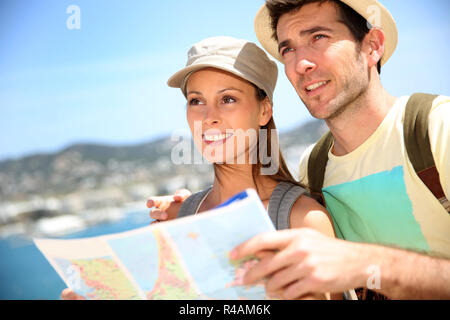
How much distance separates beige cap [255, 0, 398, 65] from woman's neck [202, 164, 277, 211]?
2.99ft

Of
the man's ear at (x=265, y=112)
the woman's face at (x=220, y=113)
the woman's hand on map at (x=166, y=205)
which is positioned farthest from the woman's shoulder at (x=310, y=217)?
the woman's hand on map at (x=166, y=205)

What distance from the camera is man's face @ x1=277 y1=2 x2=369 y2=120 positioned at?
2176 mm

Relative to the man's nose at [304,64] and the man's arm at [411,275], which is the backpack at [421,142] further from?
the man's nose at [304,64]

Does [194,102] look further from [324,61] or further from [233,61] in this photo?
[324,61]

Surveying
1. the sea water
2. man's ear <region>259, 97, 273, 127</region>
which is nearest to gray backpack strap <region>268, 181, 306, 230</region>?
man's ear <region>259, 97, 273, 127</region>

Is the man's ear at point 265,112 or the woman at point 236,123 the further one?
the man's ear at point 265,112

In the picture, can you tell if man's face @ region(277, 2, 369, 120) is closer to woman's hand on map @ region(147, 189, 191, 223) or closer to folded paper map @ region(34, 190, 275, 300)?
woman's hand on map @ region(147, 189, 191, 223)

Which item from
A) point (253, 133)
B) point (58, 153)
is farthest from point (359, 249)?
point (58, 153)

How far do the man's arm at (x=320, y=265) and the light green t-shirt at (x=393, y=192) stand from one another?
53 centimetres

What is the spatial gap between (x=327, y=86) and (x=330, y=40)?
10.5 inches

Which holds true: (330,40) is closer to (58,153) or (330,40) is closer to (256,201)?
(256,201)

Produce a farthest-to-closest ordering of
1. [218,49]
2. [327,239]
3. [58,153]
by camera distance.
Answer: [58,153], [218,49], [327,239]

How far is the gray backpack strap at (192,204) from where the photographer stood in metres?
2.24

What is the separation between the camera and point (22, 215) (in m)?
69.4
